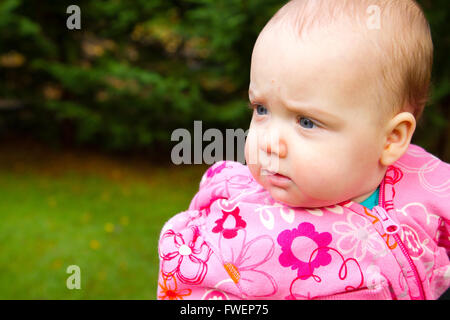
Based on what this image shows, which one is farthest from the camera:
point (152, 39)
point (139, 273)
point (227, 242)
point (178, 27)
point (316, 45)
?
point (152, 39)

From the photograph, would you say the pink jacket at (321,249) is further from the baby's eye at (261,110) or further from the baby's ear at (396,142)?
the baby's eye at (261,110)

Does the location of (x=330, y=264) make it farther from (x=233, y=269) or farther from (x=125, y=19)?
(x=125, y=19)

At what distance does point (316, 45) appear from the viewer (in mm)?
1121

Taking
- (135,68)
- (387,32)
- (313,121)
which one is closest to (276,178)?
(313,121)

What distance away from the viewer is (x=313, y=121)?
1148mm

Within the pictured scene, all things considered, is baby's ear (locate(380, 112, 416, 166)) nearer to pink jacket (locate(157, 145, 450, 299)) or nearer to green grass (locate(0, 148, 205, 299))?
pink jacket (locate(157, 145, 450, 299))

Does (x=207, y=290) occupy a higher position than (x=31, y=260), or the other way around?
(x=207, y=290)

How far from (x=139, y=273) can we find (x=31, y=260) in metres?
0.79

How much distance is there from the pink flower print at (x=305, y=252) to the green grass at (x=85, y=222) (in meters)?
2.32

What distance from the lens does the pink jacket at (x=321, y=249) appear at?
120cm

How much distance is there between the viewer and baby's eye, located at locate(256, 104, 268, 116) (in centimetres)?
123

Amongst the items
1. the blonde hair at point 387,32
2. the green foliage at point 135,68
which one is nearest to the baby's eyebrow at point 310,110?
the blonde hair at point 387,32

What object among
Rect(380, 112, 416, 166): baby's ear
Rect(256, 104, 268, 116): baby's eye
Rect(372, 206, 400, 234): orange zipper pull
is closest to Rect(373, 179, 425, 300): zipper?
Rect(372, 206, 400, 234): orange zipper pull
